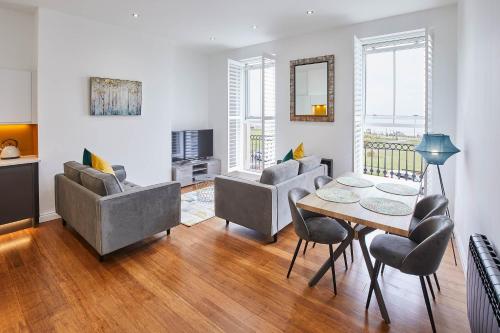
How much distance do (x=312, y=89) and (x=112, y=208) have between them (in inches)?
153

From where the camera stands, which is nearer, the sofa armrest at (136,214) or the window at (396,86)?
the sofa armrest at (136,214)

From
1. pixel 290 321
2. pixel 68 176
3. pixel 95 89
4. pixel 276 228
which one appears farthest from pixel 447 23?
pixel 68 176

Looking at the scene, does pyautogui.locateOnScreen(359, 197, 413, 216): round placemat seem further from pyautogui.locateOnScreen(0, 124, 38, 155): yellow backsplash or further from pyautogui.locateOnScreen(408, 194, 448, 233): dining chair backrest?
pyautogui.locateOnScreen(0, 124, 38, 155): yellow backsplash

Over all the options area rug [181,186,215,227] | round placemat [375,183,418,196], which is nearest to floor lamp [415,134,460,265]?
round placemat [375,183,418,196]

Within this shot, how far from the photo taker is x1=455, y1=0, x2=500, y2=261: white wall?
180cm

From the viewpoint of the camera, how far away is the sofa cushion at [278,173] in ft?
11.3

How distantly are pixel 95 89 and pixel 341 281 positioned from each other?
4307 mm

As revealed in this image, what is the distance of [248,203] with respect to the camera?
3.53 meters

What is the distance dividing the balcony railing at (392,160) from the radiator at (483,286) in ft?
11.9

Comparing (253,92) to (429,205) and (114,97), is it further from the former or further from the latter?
(429,205)

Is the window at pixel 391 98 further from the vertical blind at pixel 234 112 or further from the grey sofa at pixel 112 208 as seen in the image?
the grey sofa at pixel 112 208

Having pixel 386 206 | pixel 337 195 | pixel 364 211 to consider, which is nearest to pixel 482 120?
pixel 386 206

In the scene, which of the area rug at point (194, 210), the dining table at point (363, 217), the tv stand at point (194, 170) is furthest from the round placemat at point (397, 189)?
the tv stand at point (194, 170)

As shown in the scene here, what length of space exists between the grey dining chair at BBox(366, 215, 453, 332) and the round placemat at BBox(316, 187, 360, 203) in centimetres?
40
